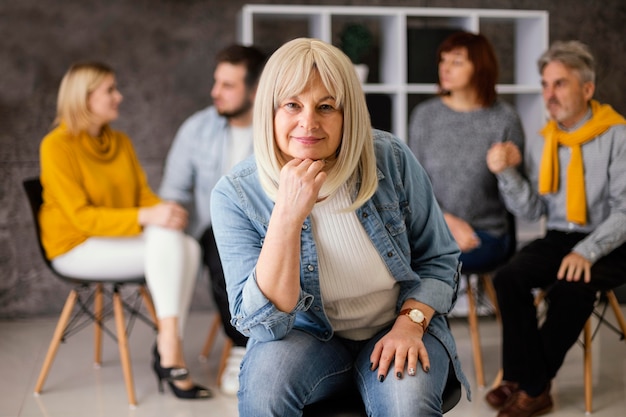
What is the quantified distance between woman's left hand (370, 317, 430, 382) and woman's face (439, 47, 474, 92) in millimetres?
1891

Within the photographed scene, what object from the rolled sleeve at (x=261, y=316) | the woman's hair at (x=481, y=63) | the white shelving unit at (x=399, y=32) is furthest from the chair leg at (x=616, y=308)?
the rolled sleeve at (x=261, y=316)

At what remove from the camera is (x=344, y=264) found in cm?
191

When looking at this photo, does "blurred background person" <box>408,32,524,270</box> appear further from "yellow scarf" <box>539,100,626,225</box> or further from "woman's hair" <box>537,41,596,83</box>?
"woman's hair" <box>537,41,596,83</box>

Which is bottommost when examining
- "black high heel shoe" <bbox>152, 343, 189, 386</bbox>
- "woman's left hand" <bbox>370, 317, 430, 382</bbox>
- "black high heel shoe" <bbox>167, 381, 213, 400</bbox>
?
"black high heel shoe" <bbox>167, 381, 213, 400</bbox>

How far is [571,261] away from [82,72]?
204cm

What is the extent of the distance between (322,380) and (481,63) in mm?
2056

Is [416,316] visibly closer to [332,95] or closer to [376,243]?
[376,243]

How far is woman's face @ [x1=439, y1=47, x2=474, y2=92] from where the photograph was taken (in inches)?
139

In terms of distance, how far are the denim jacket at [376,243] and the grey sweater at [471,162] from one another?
1.49m

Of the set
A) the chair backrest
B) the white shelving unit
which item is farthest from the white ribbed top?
the white shelving unit

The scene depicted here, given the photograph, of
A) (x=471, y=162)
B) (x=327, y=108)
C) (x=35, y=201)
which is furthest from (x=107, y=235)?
(x=327, y=108)

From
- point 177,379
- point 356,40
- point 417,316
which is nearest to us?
point 417,316

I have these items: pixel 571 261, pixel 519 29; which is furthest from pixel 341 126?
pixel 519 29

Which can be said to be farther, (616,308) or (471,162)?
(471,162)
